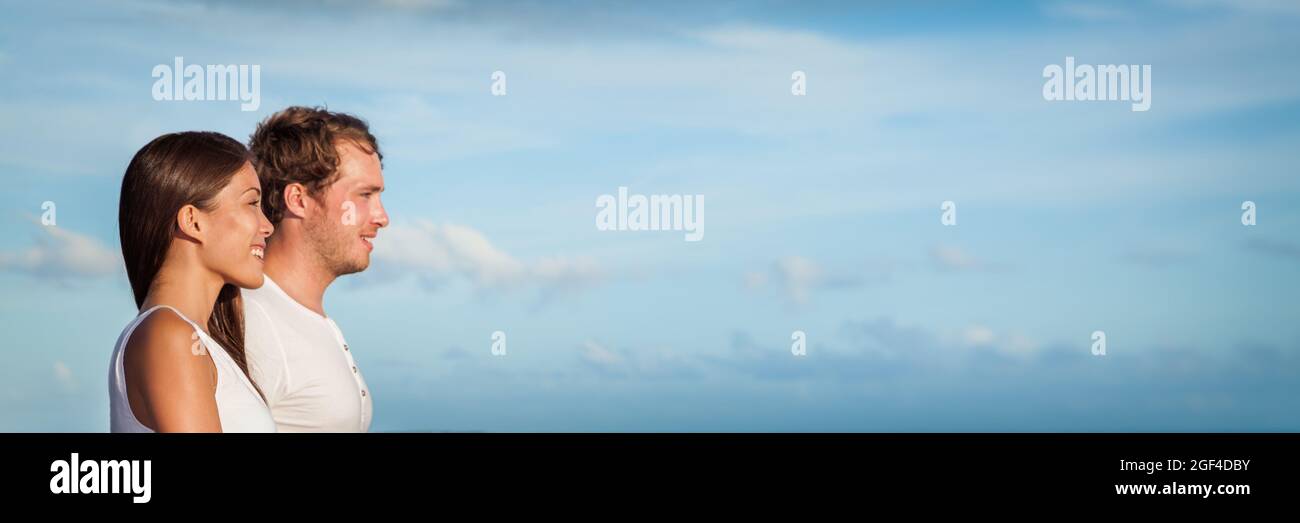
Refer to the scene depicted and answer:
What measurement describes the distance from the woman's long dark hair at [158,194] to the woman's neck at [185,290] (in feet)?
0.21

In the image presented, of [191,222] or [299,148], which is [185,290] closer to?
[191,222]

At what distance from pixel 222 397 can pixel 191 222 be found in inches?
31.0

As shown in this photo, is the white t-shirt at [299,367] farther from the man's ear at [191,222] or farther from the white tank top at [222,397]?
the man's ear at [191,222]

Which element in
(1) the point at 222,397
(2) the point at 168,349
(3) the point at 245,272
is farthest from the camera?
(3) the point at 245,272

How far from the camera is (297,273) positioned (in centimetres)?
618

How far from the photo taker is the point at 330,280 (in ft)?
20.6

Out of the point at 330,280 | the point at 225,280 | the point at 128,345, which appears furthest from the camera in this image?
the point at 330,280

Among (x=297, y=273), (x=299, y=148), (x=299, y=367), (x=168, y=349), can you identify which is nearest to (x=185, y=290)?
(x=168, y=349)

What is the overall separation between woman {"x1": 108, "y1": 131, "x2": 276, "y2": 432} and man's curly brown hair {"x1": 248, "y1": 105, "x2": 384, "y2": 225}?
1.17 metres
